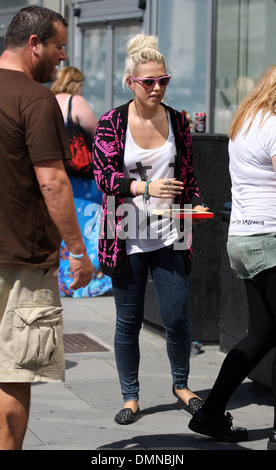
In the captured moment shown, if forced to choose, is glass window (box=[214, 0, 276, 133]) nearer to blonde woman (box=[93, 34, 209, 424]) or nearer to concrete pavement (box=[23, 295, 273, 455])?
concrete pavement (box=[23, 295, 273, 455])

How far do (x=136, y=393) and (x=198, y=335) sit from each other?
159cm

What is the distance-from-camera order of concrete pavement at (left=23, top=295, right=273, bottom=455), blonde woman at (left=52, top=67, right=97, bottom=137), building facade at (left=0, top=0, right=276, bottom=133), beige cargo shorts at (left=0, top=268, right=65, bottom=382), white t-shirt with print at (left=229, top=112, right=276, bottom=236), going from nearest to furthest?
beige cargo shorts at (left=0, top=268, right=65, bottom=382) < white t-shirt with print at (left=229, top=112, right=276, bottom=236) < concrete pavement at (left=23, top=295, right=273, bottom=455) < blonde woman at (left=52, top=67, right=97, bottom=137) < building facade at (left=0, top=0, right=276, bottom=133)

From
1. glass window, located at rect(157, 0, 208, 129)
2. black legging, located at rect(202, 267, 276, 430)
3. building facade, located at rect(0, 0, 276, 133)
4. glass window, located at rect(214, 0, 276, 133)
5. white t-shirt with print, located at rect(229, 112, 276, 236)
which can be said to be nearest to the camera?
white t-shirt with print, located at rect(229, 112, 276, 236)

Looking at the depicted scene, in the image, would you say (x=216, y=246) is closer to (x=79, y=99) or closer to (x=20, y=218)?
(x=79, y=99)

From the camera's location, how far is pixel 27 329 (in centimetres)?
342

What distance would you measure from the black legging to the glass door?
20.7ft

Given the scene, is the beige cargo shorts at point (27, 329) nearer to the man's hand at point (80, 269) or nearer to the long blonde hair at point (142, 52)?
the man's hand at point (80, 269)

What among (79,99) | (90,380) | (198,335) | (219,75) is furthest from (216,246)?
(219,75)

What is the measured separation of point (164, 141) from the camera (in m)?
4.71

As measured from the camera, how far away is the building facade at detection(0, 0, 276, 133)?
27.3ft

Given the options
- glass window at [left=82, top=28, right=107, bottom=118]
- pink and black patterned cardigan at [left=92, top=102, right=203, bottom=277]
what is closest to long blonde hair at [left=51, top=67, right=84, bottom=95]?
glass window at [left=82, top=28, right=107, bottom=118]

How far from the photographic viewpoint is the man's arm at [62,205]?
11.0ft

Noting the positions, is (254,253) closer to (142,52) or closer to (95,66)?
(142,52)

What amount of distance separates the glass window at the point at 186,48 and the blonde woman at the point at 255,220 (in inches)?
177
